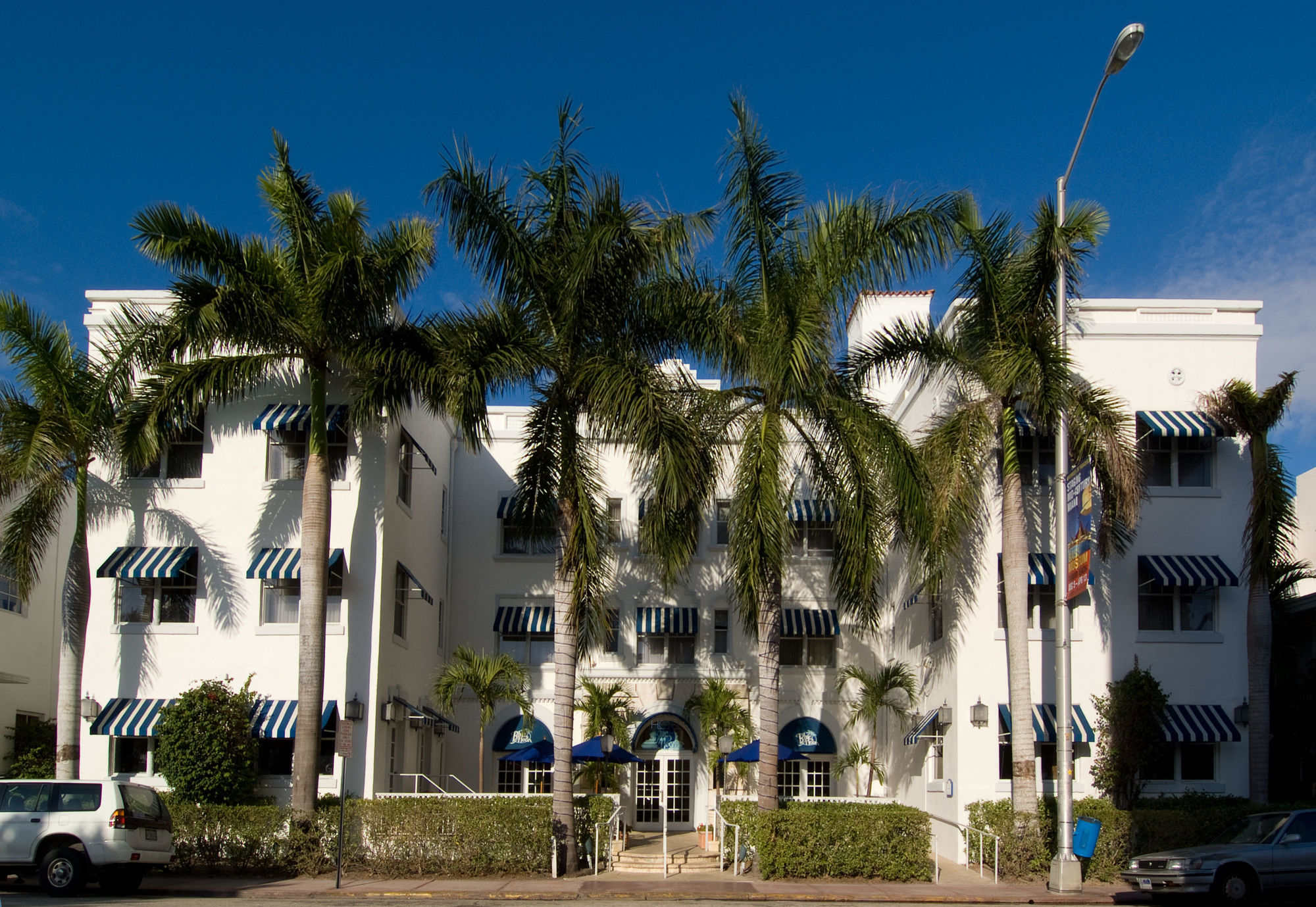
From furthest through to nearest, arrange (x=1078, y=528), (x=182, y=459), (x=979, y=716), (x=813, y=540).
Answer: (x=813, y=540)
(x=182, y=459)
(x=979, y=716)
(x=1078, y=528)

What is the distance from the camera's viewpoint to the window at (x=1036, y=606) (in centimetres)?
2203

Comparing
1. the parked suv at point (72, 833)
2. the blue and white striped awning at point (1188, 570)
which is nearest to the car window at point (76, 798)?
the parked suv at point (72, 833)

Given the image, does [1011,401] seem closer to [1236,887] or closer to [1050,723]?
[1050,723]

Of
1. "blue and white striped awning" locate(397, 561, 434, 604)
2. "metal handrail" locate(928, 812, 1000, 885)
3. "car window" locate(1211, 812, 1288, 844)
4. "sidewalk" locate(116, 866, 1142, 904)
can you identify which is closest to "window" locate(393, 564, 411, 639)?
"blue and white striped awning" locate(397, 561, 434, 604)

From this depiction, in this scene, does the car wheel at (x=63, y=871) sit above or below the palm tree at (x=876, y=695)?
below

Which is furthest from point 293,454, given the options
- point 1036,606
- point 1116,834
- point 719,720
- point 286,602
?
point 1116,834

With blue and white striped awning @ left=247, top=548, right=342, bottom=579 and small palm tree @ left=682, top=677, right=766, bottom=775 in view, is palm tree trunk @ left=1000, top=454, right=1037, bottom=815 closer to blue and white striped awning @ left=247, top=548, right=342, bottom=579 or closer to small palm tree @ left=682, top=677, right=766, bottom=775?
small palm tree @ left=682, top=677, right=766, bottom=775

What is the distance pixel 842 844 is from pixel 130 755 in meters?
12.9

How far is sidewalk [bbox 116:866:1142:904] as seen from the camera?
16.9 m

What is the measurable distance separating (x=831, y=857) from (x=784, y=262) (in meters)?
9.54

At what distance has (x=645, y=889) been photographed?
17438 mm

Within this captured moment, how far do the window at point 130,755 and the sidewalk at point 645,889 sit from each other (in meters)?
3.11

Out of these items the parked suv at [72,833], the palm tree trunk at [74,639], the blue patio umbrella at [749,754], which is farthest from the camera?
the blue patio umbrella at [749,754]

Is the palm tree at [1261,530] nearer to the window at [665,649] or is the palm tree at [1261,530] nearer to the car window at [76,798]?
the window at [665,649]
